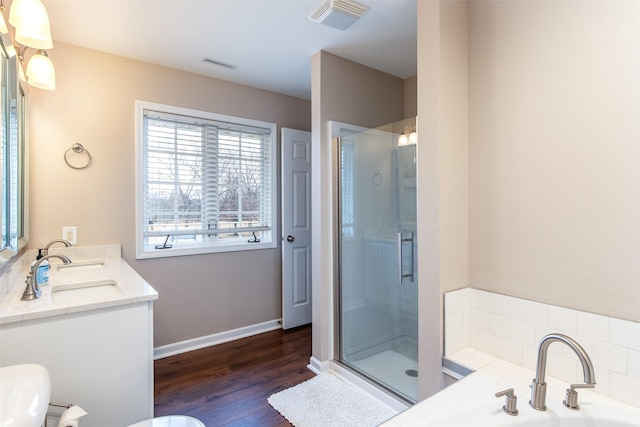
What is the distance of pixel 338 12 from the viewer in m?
1.94

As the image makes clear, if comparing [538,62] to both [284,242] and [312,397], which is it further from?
[284,242]

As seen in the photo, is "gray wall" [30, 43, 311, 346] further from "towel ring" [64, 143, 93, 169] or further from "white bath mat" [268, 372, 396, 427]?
"white bath mat" [268, 372, 396, 427]

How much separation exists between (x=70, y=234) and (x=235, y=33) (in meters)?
1.86

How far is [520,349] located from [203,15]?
2562 millimetres

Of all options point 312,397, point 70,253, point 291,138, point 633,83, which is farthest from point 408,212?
point 70,253

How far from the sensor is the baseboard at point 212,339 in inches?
109

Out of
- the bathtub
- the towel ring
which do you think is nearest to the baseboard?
the towel ring

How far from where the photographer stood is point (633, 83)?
121cm

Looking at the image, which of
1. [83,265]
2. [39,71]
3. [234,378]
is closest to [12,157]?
[39,71]

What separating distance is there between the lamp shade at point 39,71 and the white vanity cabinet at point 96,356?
4.23 feet

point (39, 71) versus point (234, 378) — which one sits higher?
point (39, 71)

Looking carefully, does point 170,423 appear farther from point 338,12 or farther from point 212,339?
point 338,12

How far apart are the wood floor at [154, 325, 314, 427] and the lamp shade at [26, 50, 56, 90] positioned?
2013 mm

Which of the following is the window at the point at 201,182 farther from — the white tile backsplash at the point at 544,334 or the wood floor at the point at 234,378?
the white tile backsplash at the point at 544,334
